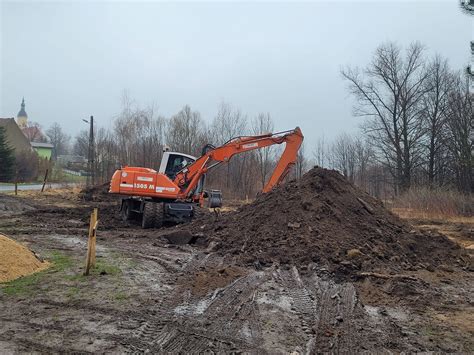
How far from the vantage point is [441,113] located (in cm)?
4159

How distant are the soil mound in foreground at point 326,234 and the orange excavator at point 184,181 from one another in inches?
82.4

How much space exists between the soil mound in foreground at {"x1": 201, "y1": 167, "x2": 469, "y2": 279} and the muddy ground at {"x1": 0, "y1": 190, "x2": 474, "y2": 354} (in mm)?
433

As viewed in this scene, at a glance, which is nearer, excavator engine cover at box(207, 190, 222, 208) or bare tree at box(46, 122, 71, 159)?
excavator engine cover at box(207, 190, 222, 208)

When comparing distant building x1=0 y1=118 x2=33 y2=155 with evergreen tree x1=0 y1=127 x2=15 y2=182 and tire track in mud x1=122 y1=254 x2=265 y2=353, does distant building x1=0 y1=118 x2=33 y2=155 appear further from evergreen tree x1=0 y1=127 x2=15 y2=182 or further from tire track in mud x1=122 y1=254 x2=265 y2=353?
tire track in mud x1=122 y1=254 x2=265 y2=353

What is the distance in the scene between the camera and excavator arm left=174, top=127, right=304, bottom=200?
1491cm

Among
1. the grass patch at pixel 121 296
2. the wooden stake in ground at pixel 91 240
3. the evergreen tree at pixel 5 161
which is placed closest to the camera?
the grass patch at pixel 121 296

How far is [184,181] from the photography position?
16.3 m

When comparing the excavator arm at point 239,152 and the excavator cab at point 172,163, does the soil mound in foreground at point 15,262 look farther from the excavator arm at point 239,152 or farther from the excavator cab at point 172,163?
the excavator cab at point 172,163

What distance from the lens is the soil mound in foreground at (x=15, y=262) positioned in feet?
24.5

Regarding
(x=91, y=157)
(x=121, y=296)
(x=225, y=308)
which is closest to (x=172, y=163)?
(x=121, y=296)

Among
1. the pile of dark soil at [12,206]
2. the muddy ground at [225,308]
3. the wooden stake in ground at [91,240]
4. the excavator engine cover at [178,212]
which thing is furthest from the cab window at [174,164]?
the wooden stake in ground at [91,240]

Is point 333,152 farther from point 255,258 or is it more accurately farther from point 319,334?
point 319,334

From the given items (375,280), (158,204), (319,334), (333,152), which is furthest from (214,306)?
(333,152)

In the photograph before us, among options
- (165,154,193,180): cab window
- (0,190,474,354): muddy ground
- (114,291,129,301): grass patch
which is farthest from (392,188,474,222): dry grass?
(114,291,129,301): grass patch
